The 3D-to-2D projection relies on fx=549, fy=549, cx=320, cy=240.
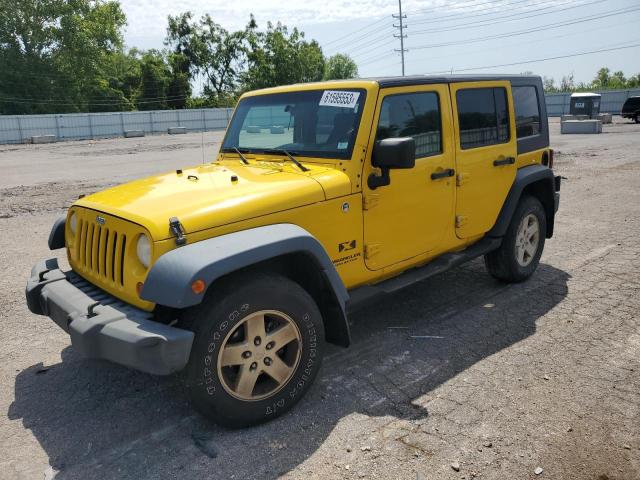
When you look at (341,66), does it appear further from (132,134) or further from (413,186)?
(413,186)

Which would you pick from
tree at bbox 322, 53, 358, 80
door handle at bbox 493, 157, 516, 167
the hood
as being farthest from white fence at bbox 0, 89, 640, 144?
tree at bbox 322, 53, 358, 80

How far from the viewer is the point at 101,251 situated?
3.35 metres

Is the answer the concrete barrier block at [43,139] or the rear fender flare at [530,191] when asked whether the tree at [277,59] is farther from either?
the rear fender flare at [530,191]

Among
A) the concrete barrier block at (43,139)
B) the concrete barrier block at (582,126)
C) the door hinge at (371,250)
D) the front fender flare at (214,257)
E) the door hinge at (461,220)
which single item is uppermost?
the concrete barrier block at (43,139)

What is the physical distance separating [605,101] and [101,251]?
44472mm

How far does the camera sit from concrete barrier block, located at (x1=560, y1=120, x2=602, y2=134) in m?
25.3

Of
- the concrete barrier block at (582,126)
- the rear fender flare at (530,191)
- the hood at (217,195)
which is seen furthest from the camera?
the concrete barrier block at (582,126)

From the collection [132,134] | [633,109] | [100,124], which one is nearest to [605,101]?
[633,109]

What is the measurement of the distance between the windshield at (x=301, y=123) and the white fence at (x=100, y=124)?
26.8 m

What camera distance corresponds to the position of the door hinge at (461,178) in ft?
14.6

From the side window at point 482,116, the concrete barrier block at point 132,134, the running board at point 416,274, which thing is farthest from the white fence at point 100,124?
the running board at point 416,274

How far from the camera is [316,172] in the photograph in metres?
3.64

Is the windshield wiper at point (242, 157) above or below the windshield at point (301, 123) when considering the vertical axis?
below

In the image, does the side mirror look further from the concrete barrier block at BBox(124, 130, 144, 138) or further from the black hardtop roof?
the concrete barrier block at BBox(124, 130, 144, 138)
